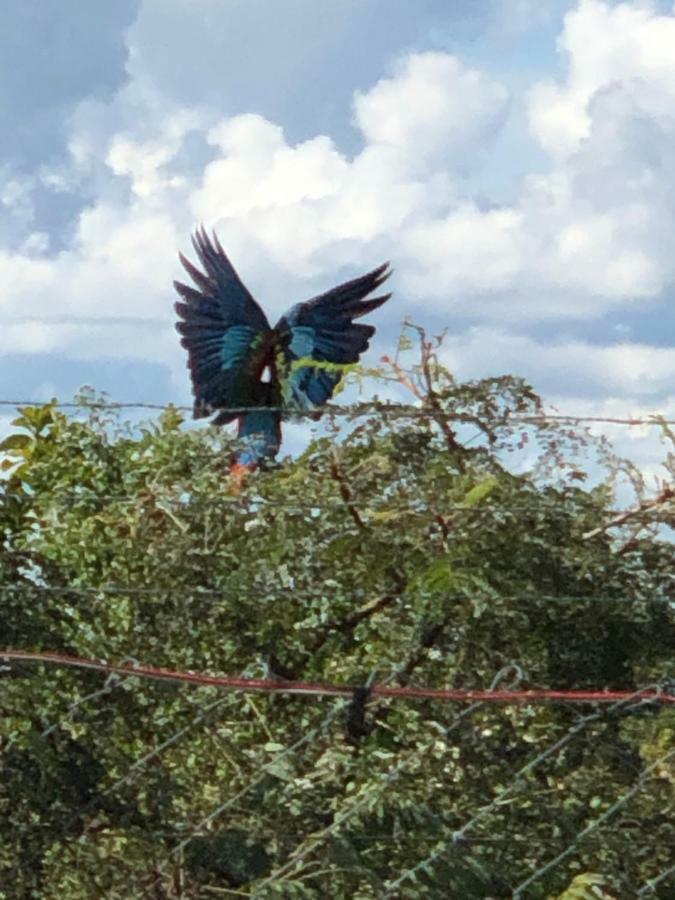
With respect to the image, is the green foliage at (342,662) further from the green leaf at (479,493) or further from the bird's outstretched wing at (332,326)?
the bird's outstretched wing at (332,326)

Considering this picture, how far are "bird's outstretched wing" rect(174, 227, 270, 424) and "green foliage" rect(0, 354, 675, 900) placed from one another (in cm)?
227

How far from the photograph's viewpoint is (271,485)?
12.1 ft

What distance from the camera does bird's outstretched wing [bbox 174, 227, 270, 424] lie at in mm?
6379

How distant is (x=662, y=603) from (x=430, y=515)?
0.60m

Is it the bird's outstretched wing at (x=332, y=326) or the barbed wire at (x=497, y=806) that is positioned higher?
the bird's outstretched wing at (x=332, y=326)

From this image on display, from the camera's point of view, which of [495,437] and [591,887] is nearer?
[591,887]

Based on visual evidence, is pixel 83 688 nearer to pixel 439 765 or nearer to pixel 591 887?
pixel 439 765

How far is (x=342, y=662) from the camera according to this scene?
3.58 m

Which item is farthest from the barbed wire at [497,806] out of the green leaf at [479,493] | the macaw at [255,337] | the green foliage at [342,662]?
the macaw at [255,337]

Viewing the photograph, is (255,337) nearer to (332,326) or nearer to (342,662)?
(332,326)

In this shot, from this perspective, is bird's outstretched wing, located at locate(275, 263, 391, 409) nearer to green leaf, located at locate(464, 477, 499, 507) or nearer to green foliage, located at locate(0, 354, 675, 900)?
green foliage, located at locate(0, 354, 675, 900)

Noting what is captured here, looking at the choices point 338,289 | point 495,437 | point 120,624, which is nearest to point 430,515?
point 495,437

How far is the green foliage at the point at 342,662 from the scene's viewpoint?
2914 millimetres

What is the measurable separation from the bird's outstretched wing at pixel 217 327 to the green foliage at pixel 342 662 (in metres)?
2.27
